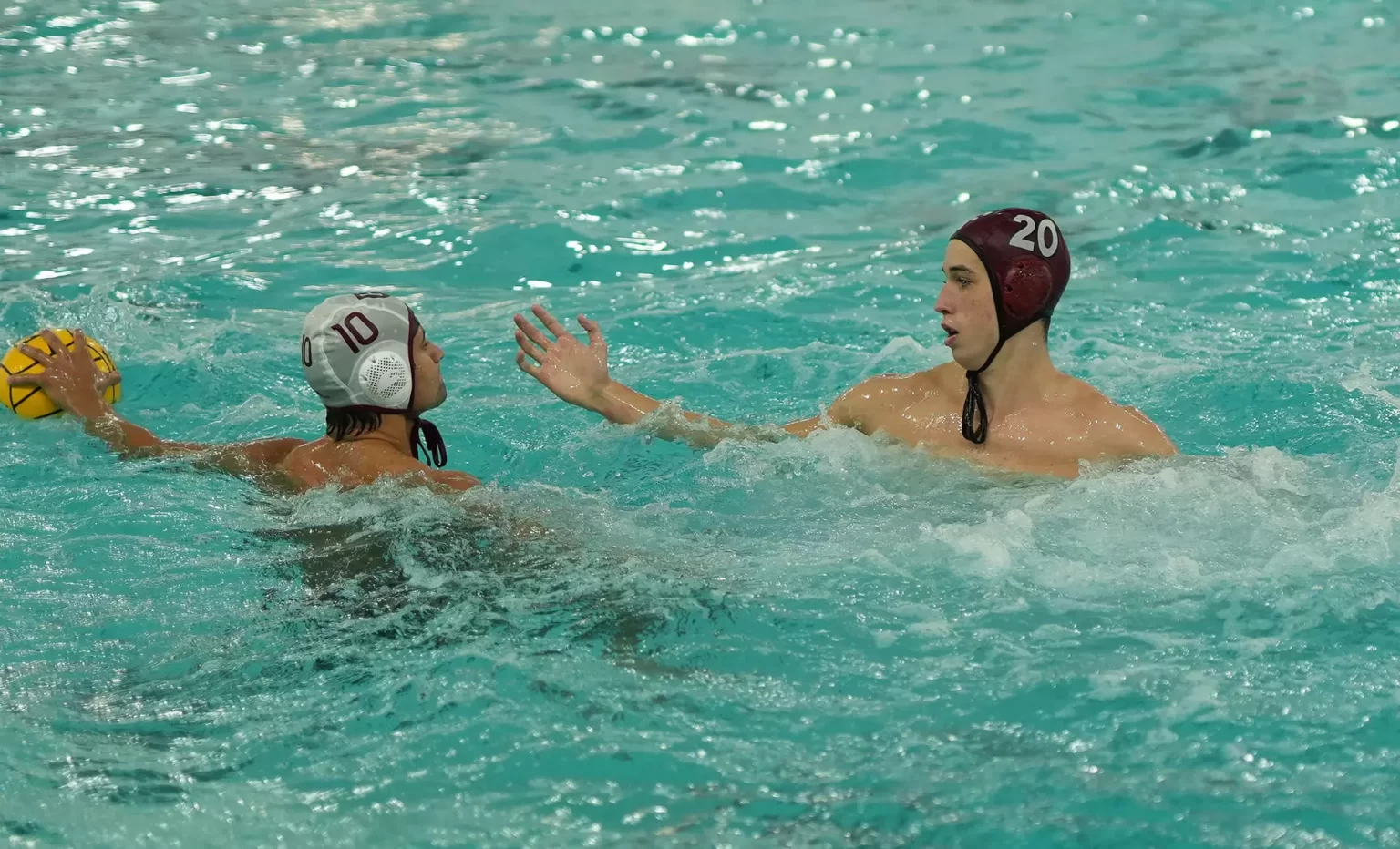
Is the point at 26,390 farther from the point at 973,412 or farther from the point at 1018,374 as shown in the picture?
the point at 1018,374

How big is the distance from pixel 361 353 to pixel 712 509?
1.41m

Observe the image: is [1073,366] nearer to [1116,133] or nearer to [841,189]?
[841,189]

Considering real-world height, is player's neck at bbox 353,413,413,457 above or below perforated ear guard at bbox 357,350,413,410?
below

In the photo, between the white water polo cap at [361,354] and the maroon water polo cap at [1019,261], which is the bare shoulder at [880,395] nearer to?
the maroon water polo cap at [1019,261]

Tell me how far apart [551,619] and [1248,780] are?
6.37 feet

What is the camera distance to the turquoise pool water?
12.0 ft

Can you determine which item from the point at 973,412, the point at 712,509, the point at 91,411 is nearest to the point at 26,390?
the point at 91,411

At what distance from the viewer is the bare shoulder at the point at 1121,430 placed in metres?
5.11

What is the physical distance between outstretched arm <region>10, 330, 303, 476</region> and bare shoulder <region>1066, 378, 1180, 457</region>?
2861 millimetres

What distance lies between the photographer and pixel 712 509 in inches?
214

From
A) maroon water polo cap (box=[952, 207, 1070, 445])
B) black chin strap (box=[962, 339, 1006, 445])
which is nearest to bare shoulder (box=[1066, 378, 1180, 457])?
black chin strap (box=[962, 339, 1006, 445])

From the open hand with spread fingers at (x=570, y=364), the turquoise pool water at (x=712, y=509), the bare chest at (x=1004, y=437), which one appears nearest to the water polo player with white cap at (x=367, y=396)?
the turquoise pool water at (x=712, y=509)

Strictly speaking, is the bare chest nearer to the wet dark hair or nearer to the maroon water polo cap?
the maroon water polo cap

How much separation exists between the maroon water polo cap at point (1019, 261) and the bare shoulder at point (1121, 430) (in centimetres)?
42
